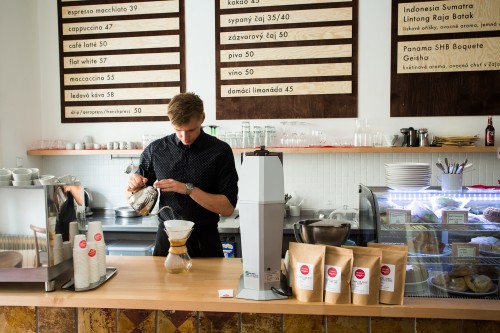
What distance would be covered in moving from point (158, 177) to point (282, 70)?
6.33 ft

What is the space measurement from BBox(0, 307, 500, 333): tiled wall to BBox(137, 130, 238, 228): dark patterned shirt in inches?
34.5

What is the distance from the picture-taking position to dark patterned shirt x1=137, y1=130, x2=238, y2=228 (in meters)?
2.42

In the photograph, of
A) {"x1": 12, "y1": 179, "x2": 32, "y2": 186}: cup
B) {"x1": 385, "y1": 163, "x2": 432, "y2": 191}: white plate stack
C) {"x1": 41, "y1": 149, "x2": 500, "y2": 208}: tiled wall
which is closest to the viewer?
{"x1": 12, "y1": 179, "x2": 32, "y2": 186}: cup

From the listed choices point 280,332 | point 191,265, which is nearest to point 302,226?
point 280,332

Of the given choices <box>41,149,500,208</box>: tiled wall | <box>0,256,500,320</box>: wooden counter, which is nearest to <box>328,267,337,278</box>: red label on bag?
<box>0,256,500,320</box>: wooden counter

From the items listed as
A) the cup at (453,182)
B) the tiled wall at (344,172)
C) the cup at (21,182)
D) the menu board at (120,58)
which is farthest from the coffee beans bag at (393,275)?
the menu board at (120,58)

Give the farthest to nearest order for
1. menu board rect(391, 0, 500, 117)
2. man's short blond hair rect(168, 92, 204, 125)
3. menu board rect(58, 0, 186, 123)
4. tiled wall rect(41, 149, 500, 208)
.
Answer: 1. menu board rect(58, 0, 186, 123)
2. tiled wall rect(41, 149, 500, 208)
3. menu board rect(391, 0, 500, 117)
4. man's short blond hair rect(168, 92, 204, 125)

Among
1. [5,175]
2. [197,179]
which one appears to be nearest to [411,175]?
[197,179]

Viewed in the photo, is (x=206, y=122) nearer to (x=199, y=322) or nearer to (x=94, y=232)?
(x=94, y=232)

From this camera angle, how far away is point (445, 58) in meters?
3.75

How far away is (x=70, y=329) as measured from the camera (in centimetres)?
163

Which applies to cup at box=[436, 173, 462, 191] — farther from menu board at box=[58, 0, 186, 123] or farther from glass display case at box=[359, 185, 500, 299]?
menu board at box=[58, 0, 186, 123]

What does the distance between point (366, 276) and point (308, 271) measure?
0.21m

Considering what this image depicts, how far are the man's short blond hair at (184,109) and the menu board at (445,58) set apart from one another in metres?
2.31
